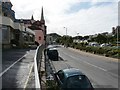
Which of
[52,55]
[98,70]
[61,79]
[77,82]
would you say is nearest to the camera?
[77,82]

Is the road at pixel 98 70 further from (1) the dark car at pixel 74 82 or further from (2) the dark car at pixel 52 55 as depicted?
(1) the dark car at pixel 74 82

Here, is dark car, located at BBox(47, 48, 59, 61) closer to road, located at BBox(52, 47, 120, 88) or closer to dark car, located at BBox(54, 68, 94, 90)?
road, located at BBox(52, 47, 120, 88)

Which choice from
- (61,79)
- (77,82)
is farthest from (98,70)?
(77,82)

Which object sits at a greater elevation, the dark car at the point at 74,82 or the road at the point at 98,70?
the dark car at the point at 74,82

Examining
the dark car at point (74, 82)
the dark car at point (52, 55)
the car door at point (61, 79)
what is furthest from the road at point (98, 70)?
the dark car at point (74, 82)

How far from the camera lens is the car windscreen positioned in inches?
431

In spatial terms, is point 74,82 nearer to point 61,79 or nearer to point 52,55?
point 61,79

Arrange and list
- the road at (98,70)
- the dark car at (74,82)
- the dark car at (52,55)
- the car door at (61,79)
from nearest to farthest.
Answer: the dark car at (74,82)
the car door at (61,79)
the road at (98,70)
the dark car at (52,55)

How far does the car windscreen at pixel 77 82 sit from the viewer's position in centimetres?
1095

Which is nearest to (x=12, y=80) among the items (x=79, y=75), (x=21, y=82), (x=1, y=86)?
(x=21, y=82)

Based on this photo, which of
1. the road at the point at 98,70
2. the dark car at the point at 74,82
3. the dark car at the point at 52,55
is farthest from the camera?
the dark car at the point at 52,55

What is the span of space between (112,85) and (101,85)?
2.08ft

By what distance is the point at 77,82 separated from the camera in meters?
11.0

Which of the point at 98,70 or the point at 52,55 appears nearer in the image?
the point at 98,70
